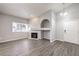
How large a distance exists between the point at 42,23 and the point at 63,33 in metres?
1.20

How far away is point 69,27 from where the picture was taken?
3.36 m

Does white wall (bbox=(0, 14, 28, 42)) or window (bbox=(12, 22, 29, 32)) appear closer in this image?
window (bbox=(12, 22, 29, 32))

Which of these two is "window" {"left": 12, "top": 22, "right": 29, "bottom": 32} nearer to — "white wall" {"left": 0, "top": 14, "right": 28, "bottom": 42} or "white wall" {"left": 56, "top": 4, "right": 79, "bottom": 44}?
"white wall" {"left": 0, "top": 14, "right": 28, "bottom": 42}

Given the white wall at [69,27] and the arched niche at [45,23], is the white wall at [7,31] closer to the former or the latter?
the arched niche at [45,23]

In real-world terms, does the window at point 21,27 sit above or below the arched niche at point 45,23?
below

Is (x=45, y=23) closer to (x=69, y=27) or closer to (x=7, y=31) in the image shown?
(x=69, y=27)

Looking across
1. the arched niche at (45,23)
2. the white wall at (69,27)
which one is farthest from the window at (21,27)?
the white wall at (69,27)

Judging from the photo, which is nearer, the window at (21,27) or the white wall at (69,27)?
the window at (21,27)

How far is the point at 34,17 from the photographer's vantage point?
10.1ft

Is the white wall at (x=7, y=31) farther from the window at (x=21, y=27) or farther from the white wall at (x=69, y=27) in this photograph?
the white wall at (x=69, y=27)

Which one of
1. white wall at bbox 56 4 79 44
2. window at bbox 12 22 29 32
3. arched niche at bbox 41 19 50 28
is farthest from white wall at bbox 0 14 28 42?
white wall at bbox 56 4 79 44

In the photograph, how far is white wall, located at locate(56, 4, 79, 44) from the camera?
3223 millimetres

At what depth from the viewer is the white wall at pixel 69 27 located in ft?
10.6

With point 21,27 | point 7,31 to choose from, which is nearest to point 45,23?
point 21,27
